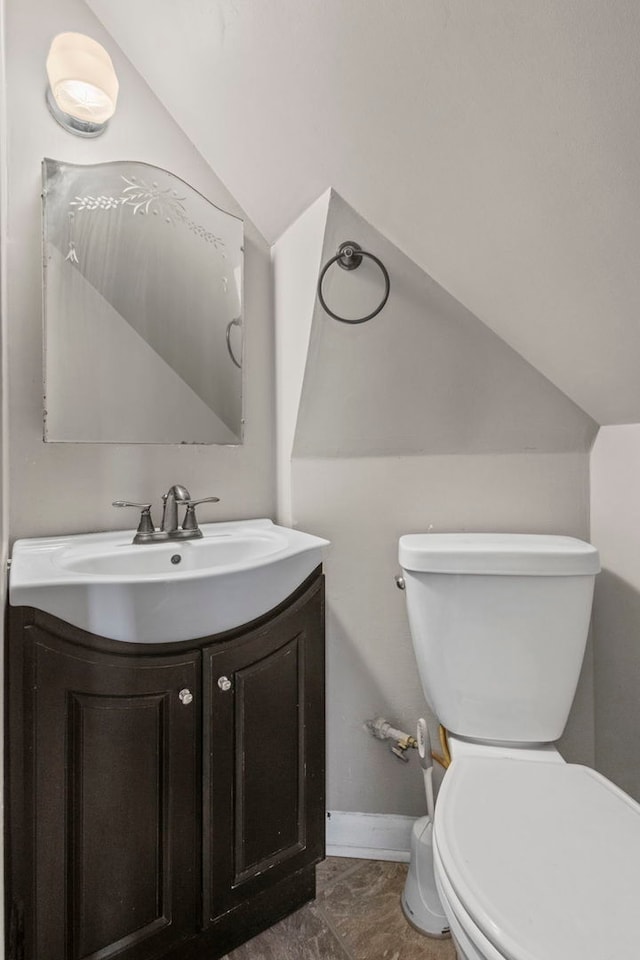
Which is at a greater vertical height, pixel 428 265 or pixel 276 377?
pixel 428 265

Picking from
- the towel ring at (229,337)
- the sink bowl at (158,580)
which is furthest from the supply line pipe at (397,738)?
the towel ring at (229,337)

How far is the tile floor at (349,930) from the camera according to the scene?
1046mm

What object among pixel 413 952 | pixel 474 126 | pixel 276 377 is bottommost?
pixel 413 952

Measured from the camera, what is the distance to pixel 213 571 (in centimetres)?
89

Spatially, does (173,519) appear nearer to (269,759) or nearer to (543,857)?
(269,759)

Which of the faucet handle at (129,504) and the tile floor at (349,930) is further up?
the faucet handle at (129,504)

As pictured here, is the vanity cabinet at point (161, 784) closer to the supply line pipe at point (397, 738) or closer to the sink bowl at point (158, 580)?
the sink bowl at point (158, 580)

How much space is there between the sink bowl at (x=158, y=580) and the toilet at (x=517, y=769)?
0.33 m

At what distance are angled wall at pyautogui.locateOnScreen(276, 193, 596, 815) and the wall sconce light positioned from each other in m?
0.67

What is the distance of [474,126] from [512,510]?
2.96 feet

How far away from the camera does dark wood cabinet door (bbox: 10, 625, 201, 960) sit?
31.5 inches

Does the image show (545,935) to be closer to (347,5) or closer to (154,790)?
(154,790)

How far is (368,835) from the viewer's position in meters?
1.35

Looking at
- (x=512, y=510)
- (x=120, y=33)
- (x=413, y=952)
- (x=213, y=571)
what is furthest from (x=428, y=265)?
(x=413, y=952)
